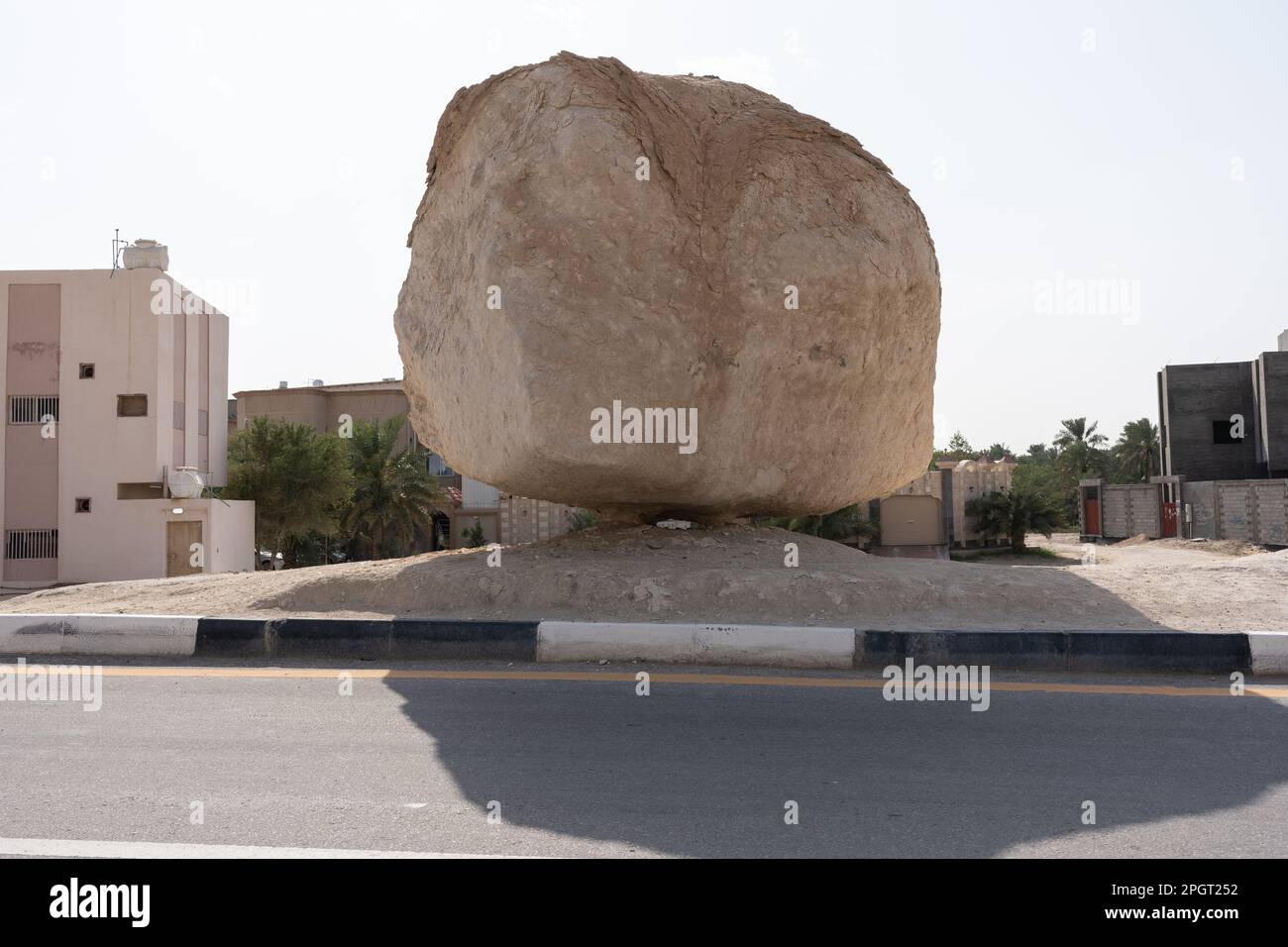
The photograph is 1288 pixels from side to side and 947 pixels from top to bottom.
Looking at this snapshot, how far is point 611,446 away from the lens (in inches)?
287

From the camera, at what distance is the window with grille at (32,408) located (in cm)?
2548

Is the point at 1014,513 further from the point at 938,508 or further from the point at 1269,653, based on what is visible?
the point at 1269,653

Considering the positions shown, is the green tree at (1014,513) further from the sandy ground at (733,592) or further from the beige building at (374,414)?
the sandy ground at (733,592)

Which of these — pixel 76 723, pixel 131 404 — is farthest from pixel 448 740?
pixel 131 404

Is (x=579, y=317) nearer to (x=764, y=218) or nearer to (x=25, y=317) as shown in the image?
(x=764, y=218)

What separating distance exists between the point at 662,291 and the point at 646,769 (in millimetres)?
4189

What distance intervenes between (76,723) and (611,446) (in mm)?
3796

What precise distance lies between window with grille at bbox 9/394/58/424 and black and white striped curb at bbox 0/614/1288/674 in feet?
72.3

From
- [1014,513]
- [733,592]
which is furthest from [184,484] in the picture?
[1014,513]

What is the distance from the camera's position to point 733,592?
709 cm

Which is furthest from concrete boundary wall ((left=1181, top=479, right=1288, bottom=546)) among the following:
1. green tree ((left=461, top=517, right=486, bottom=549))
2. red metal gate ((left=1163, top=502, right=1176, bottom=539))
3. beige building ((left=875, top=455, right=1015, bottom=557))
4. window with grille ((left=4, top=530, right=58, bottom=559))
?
window with grille ((left=4, top=530, right=58, bottom=559))

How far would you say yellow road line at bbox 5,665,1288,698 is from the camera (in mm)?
5316

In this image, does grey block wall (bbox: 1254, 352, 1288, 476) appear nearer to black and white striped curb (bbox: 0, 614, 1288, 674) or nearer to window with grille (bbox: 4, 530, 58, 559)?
black and white striped curb (bbox: 0, 614, 1288, 674)

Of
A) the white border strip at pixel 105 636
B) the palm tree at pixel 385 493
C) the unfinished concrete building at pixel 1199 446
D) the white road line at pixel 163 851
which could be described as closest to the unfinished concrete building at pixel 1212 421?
the unfinished concrete building at pixel 1199 446
